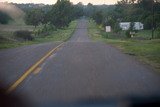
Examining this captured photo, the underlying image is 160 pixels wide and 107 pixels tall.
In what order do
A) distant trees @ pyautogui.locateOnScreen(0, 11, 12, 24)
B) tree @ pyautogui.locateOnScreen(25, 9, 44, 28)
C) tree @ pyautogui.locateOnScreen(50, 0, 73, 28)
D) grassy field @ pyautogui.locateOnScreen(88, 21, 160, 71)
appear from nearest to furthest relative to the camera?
distant trees @ pyautogui.locateOnScreen(0, 11, 12, 24) → grassy field @ pyautogui.locateOnScreen(88, 21, 160, 71) → tree @ pyautogui.locateOnScreen(25, 9, 44, 28) → tree @ pyautogui.locateOnScreen(50, 0, 73, 28)

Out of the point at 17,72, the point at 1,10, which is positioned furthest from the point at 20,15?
the point at 17,72

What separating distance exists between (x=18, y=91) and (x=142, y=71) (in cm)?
475

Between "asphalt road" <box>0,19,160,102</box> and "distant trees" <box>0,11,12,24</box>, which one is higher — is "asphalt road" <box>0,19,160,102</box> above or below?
below

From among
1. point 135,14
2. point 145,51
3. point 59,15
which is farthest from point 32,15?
point 135,14

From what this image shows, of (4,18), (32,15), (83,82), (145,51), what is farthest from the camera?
(32,15)

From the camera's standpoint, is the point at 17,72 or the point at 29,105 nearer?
the point at 29,105

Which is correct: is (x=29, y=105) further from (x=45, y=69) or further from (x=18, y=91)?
(x=45, y=69)

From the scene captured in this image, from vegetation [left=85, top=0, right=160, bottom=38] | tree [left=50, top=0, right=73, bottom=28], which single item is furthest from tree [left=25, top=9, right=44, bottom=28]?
tree [left=50, top=0, right=73, bottom=28]

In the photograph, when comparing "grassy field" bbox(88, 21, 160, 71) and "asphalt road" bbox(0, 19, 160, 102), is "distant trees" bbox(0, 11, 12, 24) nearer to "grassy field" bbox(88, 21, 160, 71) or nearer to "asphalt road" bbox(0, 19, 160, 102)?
"asphalt road" bbox(0, 19, 160, 102)

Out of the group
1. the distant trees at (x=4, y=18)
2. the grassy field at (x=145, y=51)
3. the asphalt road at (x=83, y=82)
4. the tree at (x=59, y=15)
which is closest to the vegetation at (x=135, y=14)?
the tree at (x=59, y=15)

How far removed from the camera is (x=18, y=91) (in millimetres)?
7902

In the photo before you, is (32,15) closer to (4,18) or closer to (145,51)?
(145,51)

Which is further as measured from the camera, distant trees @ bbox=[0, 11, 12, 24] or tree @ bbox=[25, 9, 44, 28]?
tree @ bbox=[25, 9, 44, 28]

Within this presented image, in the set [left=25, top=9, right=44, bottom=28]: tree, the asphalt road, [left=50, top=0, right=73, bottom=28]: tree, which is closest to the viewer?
the asphalt road
